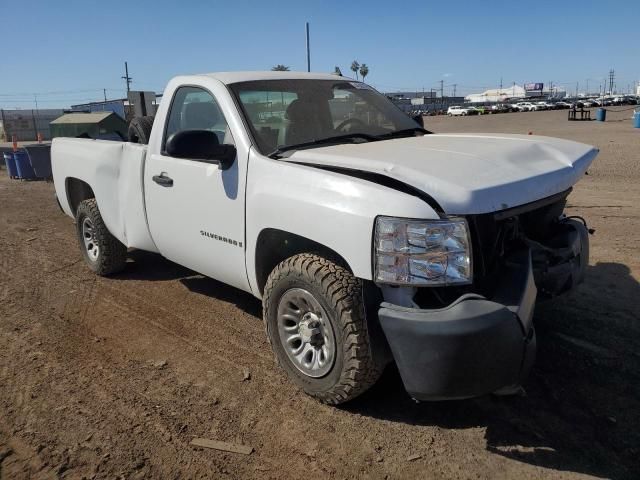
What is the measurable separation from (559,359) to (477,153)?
153 centimetres

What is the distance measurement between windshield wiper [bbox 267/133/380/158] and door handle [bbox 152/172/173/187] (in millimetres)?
1056

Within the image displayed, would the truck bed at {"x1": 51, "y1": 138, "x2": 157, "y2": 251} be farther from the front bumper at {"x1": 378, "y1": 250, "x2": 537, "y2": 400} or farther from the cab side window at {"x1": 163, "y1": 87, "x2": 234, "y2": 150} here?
the front bumper at {"x1": 378, "y1": 250, "x2": 537, "y2": 400}

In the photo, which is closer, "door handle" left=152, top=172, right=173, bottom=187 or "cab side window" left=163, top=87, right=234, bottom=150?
"cab side window" left=163, top=87, right=234, bottom=150

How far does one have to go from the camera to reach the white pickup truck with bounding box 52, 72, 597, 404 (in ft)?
8.34

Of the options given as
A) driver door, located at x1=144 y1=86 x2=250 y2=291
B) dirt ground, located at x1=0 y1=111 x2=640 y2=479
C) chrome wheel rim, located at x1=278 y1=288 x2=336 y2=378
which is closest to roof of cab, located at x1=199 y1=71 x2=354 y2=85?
driver door, located at x1=144 y1=86 x2=250 y2=291

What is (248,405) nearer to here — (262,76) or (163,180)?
(163,180)

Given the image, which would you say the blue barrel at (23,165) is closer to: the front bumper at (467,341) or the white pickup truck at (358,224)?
the white pickup truck at (358,224)

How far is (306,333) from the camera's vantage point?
3143mm

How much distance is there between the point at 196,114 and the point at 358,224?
2.10 meters

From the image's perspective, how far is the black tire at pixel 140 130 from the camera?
204 inches

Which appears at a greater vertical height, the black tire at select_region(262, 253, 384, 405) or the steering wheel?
the steering wheel

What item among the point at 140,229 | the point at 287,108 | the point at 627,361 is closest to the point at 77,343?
the point at 140,229

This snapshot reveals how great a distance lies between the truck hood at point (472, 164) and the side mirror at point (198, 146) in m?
0.50

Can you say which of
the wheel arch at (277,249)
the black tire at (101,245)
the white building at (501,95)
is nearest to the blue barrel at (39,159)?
the black tire at (101,245)
